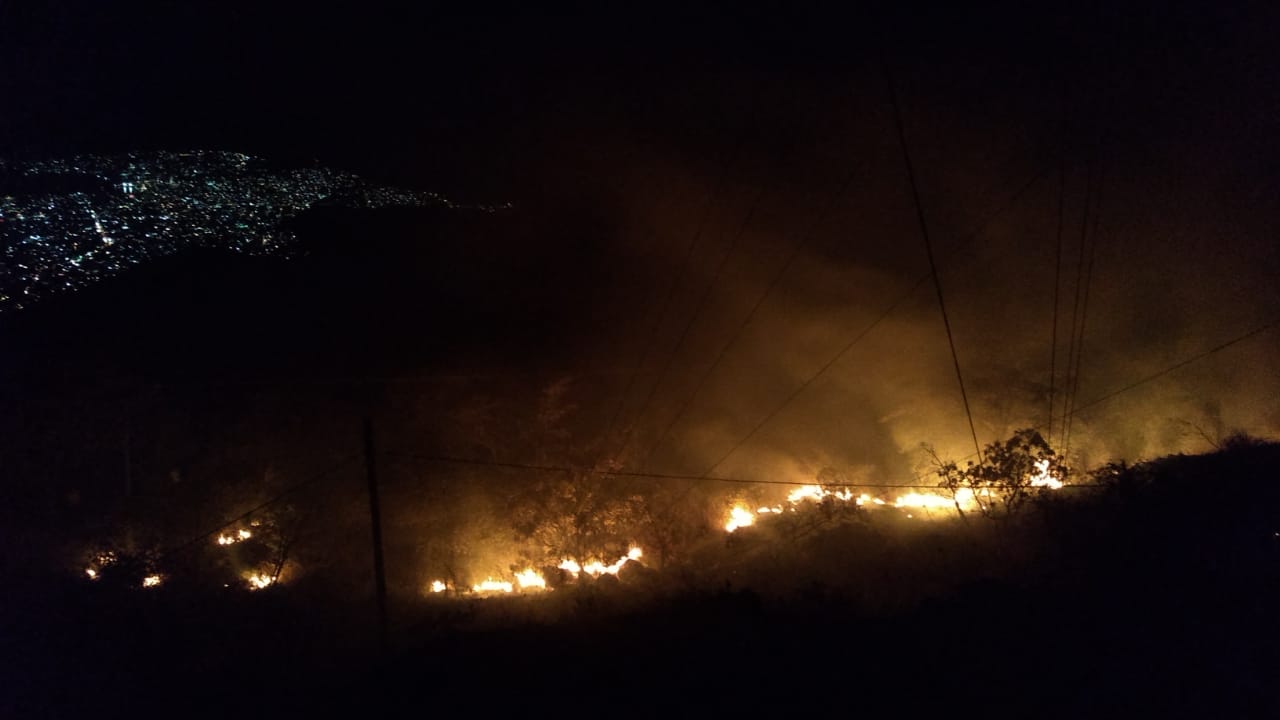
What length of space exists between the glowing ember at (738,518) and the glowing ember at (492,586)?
7877 mm

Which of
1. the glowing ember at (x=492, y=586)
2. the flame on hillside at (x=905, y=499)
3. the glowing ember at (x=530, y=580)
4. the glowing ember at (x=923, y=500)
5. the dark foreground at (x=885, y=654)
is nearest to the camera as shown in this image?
the dark foreground at (x=885, y=654)

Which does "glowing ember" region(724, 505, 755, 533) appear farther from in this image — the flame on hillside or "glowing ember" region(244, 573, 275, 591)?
"glowing ember" region(244, 573, 275, 591)

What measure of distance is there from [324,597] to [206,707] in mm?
11371

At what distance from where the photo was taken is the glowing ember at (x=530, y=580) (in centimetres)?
2238

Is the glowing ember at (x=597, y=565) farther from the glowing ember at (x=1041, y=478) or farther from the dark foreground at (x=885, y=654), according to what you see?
the glowing ember at (x=1041, y=478)

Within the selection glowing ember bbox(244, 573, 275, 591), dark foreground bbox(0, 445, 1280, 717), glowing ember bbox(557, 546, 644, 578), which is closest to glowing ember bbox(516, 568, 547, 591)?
glowing ember bbox(557, 546, 644, 578)

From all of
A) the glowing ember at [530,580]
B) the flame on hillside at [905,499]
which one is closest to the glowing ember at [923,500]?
the flame on hillside at [905,499]

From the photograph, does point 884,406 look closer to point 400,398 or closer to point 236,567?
point 400,398

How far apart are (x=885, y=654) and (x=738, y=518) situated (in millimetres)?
16580

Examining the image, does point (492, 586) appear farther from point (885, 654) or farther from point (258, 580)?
point (885, 654)

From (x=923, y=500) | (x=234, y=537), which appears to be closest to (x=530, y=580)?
(x=234, y=537)

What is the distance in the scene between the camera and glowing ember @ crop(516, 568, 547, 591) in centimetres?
2238

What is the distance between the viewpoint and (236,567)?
2480cm

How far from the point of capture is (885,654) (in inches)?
325
